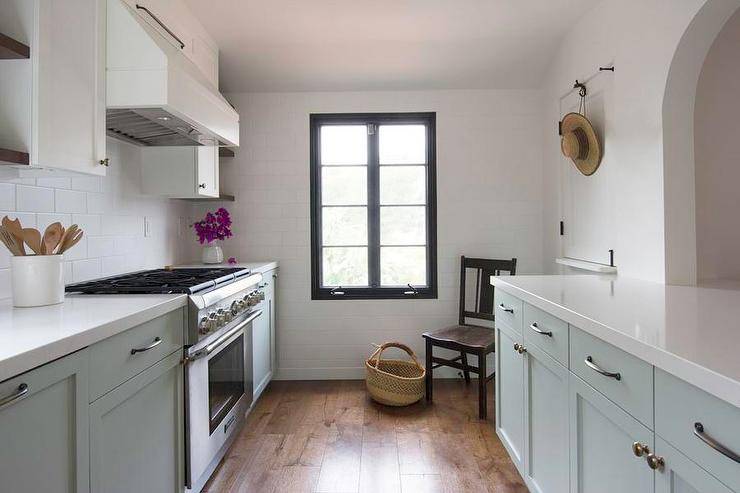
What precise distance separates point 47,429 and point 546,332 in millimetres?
1510

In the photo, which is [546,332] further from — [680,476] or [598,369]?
[680,476]

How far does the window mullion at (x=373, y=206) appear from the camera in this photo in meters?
3.59

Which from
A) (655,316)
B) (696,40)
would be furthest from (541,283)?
(696,40)

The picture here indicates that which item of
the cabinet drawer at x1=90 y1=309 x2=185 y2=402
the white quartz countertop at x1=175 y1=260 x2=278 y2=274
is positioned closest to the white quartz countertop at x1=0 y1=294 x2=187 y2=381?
the cabinet drawer at x1=90 y1=309 x2=185 y2=402

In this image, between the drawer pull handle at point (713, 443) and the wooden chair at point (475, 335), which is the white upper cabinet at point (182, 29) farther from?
the drawer pull handle at point (713, 443)

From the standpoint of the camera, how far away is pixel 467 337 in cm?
302

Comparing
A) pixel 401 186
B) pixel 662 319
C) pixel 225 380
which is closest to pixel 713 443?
pixel 662 319

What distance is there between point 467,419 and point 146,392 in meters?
1.98

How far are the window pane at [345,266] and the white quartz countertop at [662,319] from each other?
1699mm

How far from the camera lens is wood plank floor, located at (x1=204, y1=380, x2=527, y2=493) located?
211 centimetres

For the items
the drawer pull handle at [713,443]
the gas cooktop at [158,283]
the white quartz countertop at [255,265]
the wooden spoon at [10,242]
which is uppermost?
the wooden spoon at [10,242]

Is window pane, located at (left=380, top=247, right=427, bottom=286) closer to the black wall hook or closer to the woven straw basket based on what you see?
the woven straw basket

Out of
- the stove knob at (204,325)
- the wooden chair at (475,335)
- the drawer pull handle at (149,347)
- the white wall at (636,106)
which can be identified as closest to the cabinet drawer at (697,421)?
the white wall at (636,106)

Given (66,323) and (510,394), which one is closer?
(66,323)
